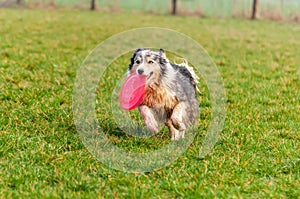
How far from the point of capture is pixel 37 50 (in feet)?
31.8

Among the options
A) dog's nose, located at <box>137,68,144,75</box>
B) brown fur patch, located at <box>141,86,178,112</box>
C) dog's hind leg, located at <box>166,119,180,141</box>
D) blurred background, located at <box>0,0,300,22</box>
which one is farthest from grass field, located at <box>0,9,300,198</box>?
blurred background, located at <box>0,0,300,22</box>

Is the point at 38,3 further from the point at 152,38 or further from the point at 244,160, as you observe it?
the point at 244,160

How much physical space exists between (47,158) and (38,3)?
18771 millimetres

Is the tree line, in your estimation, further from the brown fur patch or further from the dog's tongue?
the dog's tongue

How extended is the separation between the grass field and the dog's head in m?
0.61

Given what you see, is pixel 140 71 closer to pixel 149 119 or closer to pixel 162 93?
pixel 162 93

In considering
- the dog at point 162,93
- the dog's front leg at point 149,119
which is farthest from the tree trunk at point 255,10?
the dog's front leg at point 149,119

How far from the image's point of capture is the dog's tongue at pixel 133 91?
14.2 feet

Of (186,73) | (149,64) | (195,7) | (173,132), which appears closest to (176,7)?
(195,7)

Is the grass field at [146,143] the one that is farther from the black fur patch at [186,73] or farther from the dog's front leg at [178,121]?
the black fur patch at [186,73]

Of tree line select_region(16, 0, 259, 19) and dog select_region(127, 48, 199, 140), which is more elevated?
tree line select_region(16, 0, 259, 19)

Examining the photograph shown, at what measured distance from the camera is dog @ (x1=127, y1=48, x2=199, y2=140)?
428 cm

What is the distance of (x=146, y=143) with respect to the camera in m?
4.41

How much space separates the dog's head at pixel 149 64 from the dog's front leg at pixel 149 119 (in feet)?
0.81
